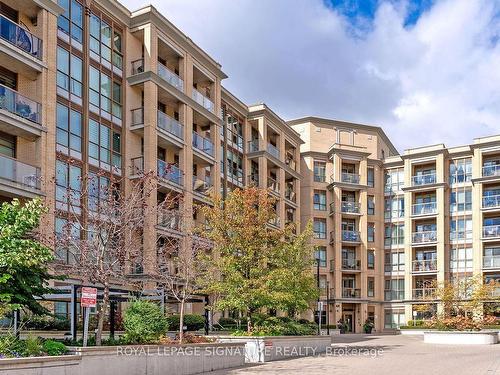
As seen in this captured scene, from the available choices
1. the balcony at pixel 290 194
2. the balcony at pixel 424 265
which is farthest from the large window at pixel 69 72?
the balcony at pixel 424 265

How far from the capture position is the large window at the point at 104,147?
109ft

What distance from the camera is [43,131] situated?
28.8 metres

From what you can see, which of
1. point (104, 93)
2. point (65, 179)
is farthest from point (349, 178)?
point (65, 179)

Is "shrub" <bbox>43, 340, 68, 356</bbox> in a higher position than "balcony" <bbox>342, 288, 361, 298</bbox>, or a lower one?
higher

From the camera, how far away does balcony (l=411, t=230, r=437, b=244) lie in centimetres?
6412

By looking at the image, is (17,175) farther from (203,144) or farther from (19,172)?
(203,144)

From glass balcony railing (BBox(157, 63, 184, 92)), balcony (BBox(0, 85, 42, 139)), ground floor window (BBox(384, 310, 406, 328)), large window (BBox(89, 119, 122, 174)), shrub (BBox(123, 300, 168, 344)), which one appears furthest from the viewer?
ground floor window (BBox(384, 310, 406, 328))

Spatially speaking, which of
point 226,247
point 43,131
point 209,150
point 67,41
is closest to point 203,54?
point 209,150

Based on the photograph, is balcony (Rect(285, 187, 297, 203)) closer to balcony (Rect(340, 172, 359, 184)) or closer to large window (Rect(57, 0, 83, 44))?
balcony (Rect(340, 172, 359, 184))

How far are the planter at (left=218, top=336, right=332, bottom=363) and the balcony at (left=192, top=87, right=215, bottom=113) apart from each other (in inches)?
745

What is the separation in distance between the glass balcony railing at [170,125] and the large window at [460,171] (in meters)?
35.7

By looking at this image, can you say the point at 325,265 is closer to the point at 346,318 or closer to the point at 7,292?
the point at 346,318

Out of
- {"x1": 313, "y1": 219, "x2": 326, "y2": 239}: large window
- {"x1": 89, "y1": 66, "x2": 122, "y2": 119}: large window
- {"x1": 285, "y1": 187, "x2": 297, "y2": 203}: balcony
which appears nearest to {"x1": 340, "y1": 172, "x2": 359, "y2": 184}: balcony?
{"x1": 313, "y1": 219, "x2": 326, "y2": 239}: large window

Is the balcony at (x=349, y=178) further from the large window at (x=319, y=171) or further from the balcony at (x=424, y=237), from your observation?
the balcony at (x=424, y=237)
